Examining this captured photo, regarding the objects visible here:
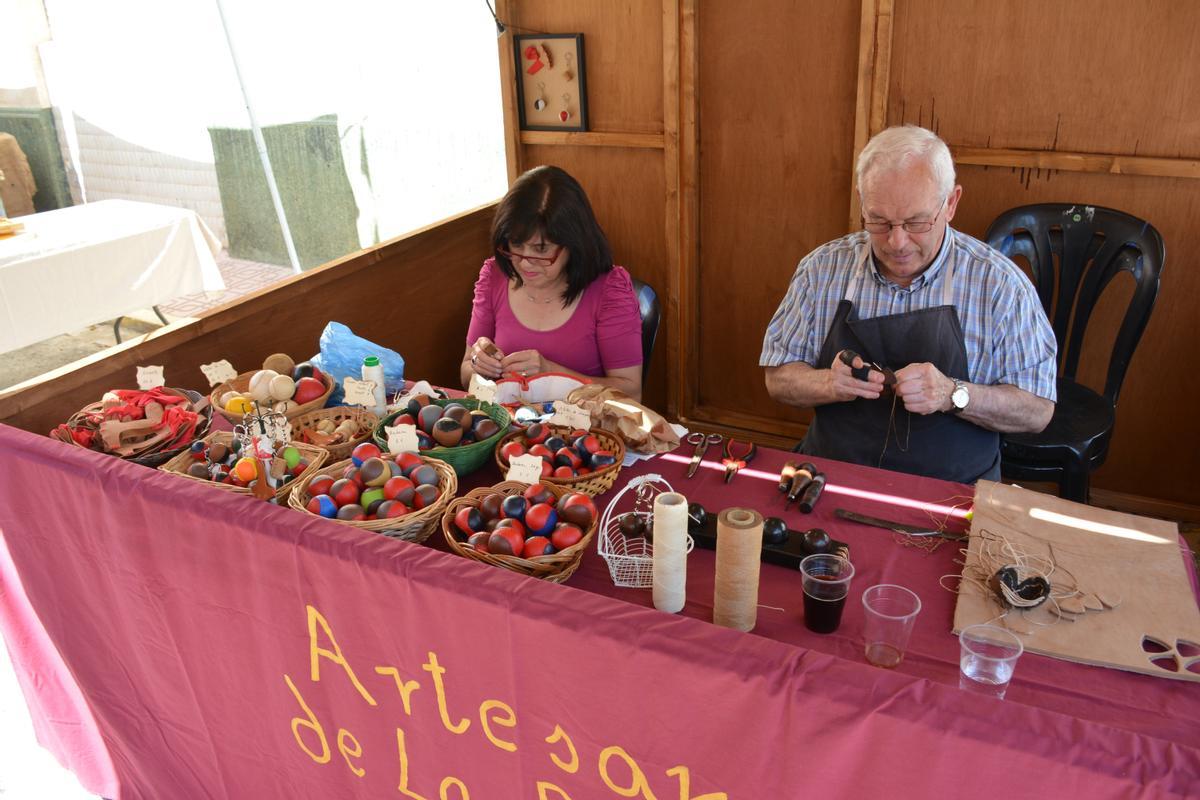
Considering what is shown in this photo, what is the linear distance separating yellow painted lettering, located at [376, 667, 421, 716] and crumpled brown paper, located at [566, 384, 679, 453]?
0.79m

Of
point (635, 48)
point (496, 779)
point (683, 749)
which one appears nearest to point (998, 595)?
point (683, 749)

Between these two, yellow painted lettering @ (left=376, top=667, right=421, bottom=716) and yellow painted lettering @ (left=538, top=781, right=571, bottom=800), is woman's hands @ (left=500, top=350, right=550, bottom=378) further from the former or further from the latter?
yellow painted lettering @ (left=538, top=781, right=571, bottom=800)

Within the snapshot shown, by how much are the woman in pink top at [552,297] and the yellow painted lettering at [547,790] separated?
4.69 ft

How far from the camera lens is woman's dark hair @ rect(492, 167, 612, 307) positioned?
2477mm

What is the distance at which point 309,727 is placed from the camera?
154 cm

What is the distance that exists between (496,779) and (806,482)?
87 centimetres

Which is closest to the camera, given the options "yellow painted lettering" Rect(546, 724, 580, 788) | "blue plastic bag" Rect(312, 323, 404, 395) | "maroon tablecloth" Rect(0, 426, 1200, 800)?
"maroon tablecloth" Rect(0, 426, 1200, 800)

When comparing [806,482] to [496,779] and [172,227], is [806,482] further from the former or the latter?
[172,227]

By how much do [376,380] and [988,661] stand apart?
5.21 ft

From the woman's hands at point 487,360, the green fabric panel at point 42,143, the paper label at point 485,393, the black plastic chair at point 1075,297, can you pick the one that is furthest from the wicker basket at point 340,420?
the green fabric panel at point 42,143

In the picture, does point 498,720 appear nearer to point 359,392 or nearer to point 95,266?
point 359,392

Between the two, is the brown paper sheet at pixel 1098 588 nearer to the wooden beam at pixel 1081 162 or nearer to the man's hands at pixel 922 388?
the man's hands at pixel 922 388

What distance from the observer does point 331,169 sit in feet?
20.1

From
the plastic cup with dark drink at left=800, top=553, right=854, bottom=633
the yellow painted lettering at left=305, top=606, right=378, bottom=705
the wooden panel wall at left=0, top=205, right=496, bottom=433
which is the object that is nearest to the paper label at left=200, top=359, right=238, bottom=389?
the wooden panel wall at left=0, top=205, right=496, bottom=433
